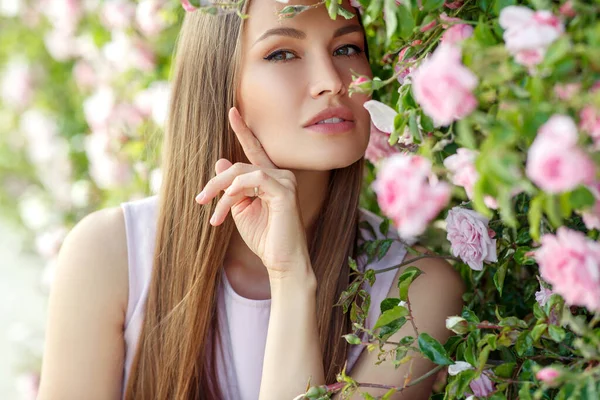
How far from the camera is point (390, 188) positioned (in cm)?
85

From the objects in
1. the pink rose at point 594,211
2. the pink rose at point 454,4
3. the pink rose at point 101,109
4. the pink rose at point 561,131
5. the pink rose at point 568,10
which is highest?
the pink rose at point 101,109

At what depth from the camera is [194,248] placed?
6.18 ft

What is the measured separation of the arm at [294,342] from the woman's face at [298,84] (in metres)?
0.28

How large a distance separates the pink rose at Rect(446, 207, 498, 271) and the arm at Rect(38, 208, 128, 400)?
913mm

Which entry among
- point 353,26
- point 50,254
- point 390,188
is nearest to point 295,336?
point 353,26

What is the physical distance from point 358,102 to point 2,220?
4175 mm

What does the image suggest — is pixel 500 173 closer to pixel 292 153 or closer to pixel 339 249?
pixel 292 153

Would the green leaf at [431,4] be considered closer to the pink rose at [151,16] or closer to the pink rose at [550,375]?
the pink rose at [550,375]

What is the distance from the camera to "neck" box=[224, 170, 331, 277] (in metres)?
2.04

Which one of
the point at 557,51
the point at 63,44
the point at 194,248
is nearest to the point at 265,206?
the point at 194,248

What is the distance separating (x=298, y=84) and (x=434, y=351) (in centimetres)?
72

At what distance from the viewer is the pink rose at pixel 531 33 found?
83cm

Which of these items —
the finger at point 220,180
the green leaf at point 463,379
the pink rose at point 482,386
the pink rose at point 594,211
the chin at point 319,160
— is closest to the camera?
the pink rose at point 594,211

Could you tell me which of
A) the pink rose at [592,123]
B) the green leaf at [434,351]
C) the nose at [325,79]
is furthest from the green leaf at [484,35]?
the nose at [325,79]
